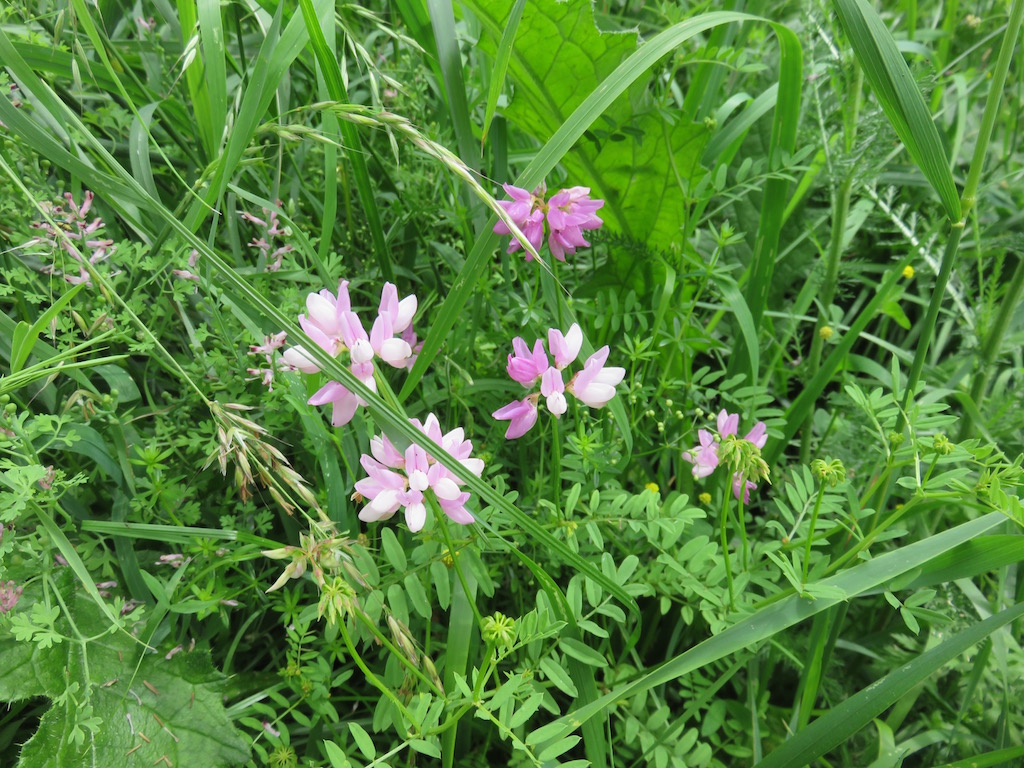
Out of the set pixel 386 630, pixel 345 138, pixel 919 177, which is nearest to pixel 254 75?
pixel 345 138

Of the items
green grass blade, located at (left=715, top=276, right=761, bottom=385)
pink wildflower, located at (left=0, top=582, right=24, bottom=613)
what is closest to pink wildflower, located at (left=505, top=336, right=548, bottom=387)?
green grass blade, located at (left=715, top=276, right=761, bottom=385)

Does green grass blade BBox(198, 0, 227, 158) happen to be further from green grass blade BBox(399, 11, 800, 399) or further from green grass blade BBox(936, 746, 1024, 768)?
green grass blade BBox(936, 746, 1024, 768)

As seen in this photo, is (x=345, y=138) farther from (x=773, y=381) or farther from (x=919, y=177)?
(x=919, y=177)

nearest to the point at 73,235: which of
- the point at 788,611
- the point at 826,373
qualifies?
the point at 788,611

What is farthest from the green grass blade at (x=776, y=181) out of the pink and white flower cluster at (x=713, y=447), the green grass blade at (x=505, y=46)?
the green grass blade at (x=505, y=46)

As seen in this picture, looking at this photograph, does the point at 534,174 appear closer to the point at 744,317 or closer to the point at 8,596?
the point at 744,317

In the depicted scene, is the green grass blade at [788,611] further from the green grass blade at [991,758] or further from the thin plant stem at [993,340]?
the thin plant stem at [993,340]
